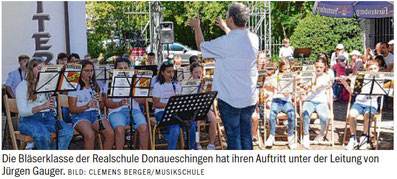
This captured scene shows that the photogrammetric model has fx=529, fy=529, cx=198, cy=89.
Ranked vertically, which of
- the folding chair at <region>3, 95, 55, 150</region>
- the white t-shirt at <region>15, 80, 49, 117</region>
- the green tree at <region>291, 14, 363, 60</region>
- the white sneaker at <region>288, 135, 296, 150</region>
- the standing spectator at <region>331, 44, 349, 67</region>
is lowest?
the white sneaker at <region>288, 135, 296, 150</region>

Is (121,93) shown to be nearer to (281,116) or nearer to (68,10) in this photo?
(281,116)

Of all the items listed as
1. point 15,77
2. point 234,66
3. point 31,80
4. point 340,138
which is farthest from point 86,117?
point 340,138

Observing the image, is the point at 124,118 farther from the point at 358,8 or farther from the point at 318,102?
the point at 358,8

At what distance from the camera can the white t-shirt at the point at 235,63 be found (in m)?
4.93

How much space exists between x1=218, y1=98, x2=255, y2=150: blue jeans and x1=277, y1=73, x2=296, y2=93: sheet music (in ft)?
6.28

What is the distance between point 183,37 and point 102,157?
22.2 meters

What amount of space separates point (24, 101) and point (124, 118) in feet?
3.96

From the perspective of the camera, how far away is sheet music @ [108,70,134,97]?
6000 millimetres

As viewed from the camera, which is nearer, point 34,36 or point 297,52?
point 34,36

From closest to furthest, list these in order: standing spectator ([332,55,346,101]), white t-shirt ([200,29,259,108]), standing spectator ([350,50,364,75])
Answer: white t-shirt ([200,29,259,108]) < standing spectator ([350,50,364,75]) < standing spectator ([332,55,346,101])

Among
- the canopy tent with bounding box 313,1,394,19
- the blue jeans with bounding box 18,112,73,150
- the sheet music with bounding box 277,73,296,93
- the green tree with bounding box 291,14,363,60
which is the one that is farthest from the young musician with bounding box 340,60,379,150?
the green tree with bounding box 291,14,363,60

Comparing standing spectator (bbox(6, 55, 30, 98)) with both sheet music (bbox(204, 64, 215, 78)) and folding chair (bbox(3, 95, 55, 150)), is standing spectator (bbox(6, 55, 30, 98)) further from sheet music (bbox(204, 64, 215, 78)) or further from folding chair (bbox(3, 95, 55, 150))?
sheet music (bbox(204, 64, 215, 78))

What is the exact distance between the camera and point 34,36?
1131 centimetres

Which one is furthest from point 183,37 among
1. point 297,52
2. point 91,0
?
point 297,52
